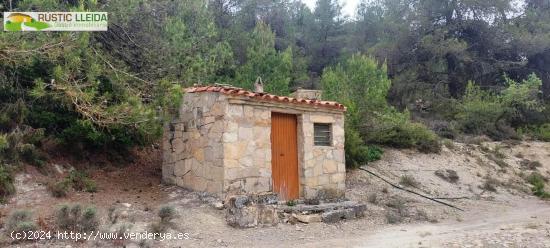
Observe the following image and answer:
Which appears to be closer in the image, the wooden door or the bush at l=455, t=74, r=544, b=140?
the wooden door

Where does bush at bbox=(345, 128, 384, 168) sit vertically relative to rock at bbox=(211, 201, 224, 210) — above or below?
above

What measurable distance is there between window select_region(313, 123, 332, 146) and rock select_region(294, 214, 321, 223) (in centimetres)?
226

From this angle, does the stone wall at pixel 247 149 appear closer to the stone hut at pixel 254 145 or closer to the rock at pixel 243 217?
the stone hut at pixel 254 145

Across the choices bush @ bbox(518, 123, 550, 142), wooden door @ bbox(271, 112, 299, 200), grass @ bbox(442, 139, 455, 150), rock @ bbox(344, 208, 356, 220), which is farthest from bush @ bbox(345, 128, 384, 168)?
bush @ bbox(518, 123, 550, 142)

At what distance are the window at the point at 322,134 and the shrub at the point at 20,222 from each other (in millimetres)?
5819

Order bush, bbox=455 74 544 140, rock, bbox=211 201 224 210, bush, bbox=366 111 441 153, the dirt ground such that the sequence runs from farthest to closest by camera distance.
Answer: bush, bbox=455 74 544 140 → bush, bbox=366 111 441 153 → rock, bbox=211 201 224 210 → the dirt ground

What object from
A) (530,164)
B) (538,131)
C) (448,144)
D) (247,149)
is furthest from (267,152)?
(538,131)

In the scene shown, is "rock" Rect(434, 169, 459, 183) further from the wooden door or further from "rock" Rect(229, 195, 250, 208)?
"rock" Rect(229, 195, 250, 208)

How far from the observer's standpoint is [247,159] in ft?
27.8

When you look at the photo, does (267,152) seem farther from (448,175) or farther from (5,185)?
(448,175)

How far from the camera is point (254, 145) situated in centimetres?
860

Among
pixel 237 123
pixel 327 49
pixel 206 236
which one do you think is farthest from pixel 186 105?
pixel 327 49

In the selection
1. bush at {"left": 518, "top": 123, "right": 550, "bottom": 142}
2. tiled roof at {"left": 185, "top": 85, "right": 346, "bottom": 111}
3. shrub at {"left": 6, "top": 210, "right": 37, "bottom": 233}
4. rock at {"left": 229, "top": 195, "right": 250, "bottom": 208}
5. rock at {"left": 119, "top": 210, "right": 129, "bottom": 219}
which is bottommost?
rock at {"left": 119, "top": 210, "right": 129, "bottom": 219}

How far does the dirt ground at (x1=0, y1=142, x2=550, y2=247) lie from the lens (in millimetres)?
6641
